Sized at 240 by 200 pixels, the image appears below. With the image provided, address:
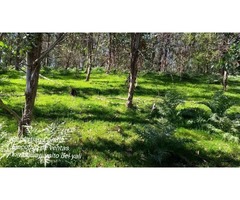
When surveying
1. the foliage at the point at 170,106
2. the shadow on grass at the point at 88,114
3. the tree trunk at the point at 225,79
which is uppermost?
the tree trunk at the point at 225,79

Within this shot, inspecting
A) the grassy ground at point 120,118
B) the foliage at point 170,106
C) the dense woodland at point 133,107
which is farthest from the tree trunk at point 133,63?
the foliage at point 170,106

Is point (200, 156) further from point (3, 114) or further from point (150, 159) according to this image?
point (3, 114)

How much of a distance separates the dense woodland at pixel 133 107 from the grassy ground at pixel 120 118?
3 cm

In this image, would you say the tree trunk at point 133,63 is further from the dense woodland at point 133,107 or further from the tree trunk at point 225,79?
the tree trunk at point 225,79

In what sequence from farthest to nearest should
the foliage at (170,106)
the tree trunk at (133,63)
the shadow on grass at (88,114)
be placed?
the tree trunk at (133,63) → the foliage at (170,106) → the shadow on grass at (88,114)

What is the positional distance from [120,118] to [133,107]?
719 millimetres

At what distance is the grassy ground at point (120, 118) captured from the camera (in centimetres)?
757

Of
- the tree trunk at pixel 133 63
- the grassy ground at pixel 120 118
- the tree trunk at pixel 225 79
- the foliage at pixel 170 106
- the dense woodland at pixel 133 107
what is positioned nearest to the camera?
the dense woodland at pixel 133 107

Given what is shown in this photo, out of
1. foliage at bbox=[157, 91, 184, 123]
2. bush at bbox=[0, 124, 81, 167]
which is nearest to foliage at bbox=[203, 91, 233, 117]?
foliage at bbox=[157, 91, 184, 123]

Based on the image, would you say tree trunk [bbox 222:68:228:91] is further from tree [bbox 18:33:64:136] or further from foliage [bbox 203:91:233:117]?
tree [bbox 18:33:64:136]

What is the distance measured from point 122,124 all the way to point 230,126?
123 inches

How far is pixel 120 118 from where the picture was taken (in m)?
9.43

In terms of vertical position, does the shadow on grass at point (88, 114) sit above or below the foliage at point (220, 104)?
below

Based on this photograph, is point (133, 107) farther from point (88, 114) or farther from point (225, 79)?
point (225, 79)
